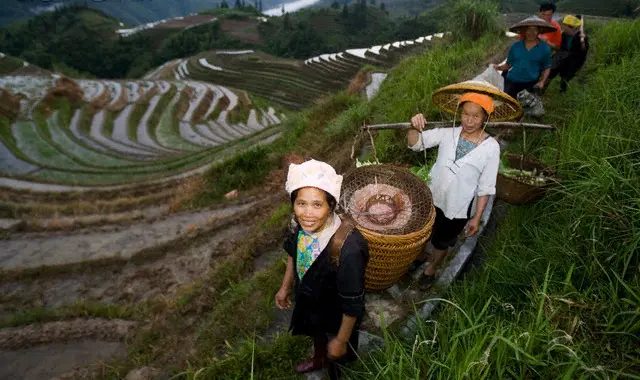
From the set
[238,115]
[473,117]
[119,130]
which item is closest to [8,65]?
[119,130]

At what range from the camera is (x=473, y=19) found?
10.1 metres

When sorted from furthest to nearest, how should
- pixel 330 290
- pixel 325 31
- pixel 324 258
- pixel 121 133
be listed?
pixel 325 31 → pixel 121 133 → pixel 330 290 → pixel 324 258

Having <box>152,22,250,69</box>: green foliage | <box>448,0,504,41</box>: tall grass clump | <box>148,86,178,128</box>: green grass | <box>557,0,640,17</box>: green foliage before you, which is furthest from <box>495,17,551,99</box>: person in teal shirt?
<box>152,22,250,69</box>: green foliage

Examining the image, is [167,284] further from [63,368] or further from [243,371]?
[243,371]

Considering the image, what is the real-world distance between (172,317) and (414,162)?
368 centimetres

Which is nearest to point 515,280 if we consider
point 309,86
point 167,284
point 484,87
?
point 484,87

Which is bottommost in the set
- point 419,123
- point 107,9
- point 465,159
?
point 465,159

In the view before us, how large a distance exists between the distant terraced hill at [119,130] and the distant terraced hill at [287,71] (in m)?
5.52

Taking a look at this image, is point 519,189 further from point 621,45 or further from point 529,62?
point 621,45

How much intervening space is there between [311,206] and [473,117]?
4.83 ft

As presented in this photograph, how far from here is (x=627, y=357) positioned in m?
1.62

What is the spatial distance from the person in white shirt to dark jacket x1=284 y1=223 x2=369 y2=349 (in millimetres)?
1182

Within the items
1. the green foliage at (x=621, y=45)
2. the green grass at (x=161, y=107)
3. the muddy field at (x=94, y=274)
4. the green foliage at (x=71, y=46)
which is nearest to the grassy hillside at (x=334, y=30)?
the green foliage at (x=71, y=46)

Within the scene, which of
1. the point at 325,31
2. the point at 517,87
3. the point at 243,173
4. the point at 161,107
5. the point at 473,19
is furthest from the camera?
the point at 325,31
